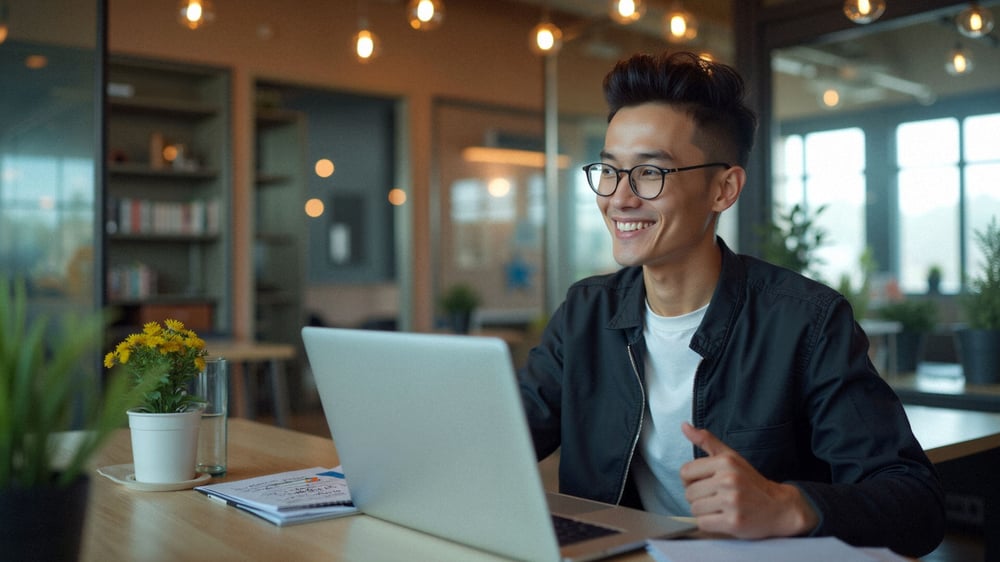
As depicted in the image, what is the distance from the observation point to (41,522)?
2.97 feet

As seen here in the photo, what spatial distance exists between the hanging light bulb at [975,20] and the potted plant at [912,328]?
102 centimetres

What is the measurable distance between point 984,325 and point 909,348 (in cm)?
50

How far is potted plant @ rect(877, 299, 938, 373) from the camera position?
3.73 metres

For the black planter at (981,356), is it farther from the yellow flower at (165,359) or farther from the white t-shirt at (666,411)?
the yellow flower at (165,359)

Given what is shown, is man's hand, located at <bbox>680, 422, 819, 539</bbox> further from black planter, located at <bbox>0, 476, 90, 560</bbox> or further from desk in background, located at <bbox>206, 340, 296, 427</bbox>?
desk in background, located at <bbox>206, 340, 296, 427</bbox>

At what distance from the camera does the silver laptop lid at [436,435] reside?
105 centimetres

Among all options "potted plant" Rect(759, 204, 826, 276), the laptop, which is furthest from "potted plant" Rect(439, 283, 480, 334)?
the laptop

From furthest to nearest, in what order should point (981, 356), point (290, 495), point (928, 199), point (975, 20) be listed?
point (928, 199), point (975, 20), point (981, 356), point (290, 495)

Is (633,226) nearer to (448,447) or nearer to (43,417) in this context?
(448,447)

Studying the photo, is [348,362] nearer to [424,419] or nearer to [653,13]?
[424,419]

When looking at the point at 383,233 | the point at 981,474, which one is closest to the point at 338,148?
the point at 383,233

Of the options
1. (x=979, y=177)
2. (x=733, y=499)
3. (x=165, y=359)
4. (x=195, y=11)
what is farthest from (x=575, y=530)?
(x=195, y=11)

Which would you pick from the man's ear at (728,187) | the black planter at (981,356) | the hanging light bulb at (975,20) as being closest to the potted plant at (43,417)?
the man's ear at (728,187)

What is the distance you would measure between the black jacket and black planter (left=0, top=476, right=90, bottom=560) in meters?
0.87
